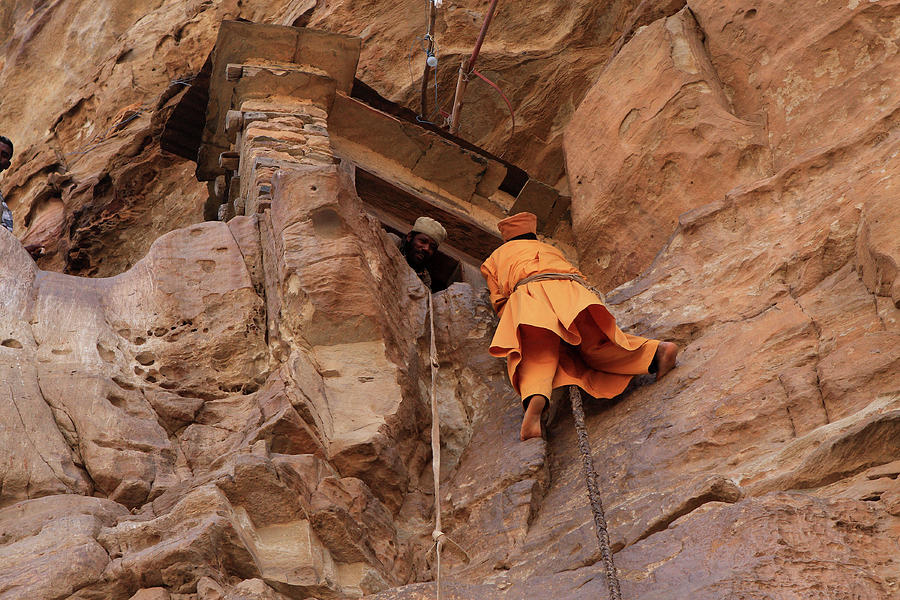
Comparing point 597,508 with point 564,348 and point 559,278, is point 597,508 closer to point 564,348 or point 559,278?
point 564,348

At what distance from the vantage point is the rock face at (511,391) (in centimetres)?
461

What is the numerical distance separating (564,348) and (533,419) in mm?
562

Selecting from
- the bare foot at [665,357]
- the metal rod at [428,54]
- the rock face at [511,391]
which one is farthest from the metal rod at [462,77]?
the bare foot at [665,357]

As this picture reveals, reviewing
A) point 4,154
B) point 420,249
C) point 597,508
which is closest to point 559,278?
point 420,249

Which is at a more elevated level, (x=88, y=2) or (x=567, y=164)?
(x=88, y=2)

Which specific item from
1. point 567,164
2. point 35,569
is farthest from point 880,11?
point 35,569

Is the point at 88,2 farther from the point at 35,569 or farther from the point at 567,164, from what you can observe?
the point at 35,569

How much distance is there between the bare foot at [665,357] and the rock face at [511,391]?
2.8 inches

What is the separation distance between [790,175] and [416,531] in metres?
3.01

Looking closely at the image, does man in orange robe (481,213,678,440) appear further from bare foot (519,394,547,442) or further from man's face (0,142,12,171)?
man's face (0,142,12,171)

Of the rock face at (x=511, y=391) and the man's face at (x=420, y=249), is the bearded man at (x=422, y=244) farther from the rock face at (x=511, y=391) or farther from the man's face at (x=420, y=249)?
the rock face at (x=511, y=391)

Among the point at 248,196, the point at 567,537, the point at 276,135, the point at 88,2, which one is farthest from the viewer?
the point at 88,2

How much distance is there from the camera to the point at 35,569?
462 cm

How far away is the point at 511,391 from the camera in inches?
259
